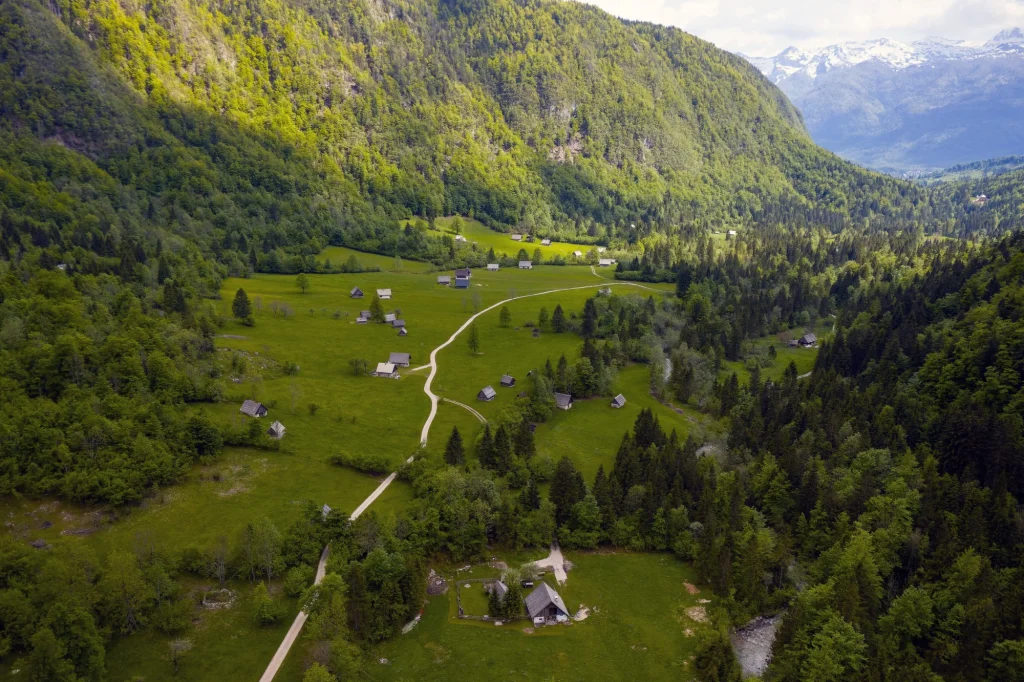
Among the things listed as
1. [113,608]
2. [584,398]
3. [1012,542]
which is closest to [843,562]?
[1012,542]

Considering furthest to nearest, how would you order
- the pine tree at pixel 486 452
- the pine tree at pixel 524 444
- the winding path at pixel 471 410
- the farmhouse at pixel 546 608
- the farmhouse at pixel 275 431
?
the winding path at pixel 471 410 → the farmhouse at pixel 275 431 → the pine tree at pixel 524 444 → the pine tree at pixel 486 452 → the farmhouse at pixel 546 608

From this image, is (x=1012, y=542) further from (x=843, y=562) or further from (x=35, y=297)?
(x=35, y=297)

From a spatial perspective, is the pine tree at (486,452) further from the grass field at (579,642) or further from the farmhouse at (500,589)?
the farmhouse at (500,589)

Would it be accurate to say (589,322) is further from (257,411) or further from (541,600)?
(541,600)

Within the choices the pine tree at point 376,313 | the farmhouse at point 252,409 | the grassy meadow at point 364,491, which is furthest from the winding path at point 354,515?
the farmhouse at point 252,409

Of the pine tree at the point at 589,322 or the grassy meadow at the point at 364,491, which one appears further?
the pine tree at the point at 589,322

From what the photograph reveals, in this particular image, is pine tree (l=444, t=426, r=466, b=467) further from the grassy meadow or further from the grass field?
the grass field

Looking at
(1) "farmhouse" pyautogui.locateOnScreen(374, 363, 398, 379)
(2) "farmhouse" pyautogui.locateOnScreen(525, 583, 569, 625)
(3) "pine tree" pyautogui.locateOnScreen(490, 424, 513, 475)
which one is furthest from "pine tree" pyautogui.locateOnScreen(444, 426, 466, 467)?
(1) "farmhouse" pyautogui.locateOnScreen(374, 363, 398, 379)
